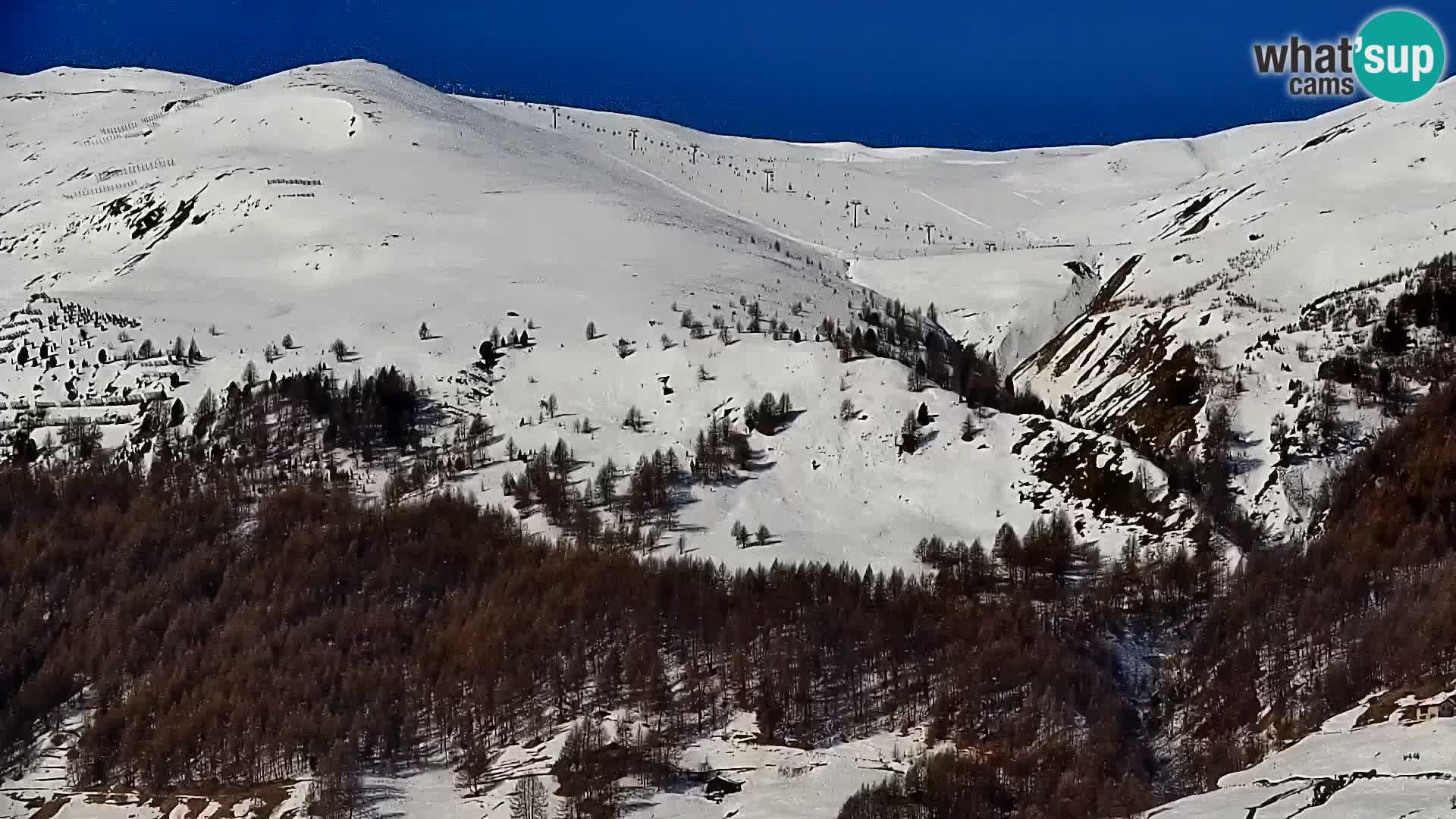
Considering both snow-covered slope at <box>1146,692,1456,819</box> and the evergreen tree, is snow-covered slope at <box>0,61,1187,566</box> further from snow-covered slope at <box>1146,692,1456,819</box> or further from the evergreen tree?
snow-covered slope at <box>1146,692,1456,819</box>

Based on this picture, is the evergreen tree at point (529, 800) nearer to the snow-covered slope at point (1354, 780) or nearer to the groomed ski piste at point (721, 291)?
the groomed ski piste at point (721, 291)

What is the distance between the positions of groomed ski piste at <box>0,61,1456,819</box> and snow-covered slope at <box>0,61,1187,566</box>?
17 centimetres

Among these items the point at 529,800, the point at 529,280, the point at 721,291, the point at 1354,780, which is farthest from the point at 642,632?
the point at 529,280

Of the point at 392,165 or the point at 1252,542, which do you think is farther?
the point at 392,165

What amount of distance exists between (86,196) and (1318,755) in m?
73.6

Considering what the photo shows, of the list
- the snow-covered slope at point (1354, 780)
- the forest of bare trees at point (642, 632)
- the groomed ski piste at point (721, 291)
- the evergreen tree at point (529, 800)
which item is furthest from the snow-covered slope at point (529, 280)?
the snow-covered slope at point (1354, 780)

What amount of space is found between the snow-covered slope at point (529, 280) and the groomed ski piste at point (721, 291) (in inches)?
6.7

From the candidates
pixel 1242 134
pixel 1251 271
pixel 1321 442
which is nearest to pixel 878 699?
pixel 1321 442

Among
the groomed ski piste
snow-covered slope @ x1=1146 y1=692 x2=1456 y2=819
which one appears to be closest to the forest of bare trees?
the groomed ski piste

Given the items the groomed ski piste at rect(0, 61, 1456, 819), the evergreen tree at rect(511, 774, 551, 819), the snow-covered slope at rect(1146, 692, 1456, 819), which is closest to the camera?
the snow-covered slope at rect(1146, 692, 1456, 819)

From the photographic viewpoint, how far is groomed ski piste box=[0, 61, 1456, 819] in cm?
4084

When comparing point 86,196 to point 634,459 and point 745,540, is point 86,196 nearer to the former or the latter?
point 634,459

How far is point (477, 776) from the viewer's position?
3400cm

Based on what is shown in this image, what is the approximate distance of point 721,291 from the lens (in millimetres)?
59281
